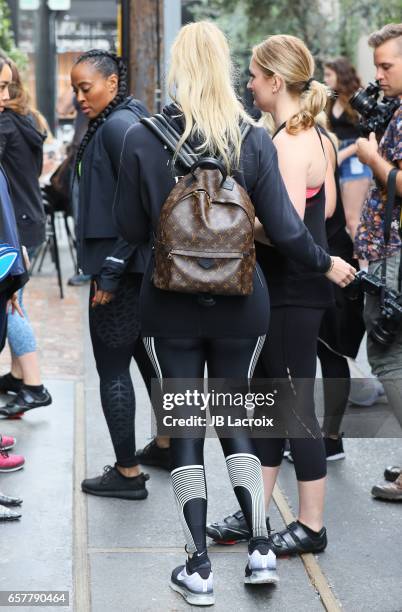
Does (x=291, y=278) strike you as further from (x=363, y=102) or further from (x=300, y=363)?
Answer: (x=363, y=102)

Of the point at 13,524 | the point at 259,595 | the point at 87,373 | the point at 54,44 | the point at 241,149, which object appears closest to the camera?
the point at 241,149

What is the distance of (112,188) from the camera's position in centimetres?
480

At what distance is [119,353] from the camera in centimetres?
489

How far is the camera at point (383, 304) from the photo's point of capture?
461cm

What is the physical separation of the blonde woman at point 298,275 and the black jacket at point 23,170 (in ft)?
8.53

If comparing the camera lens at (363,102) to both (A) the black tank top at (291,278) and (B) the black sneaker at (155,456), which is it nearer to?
(A) the black tank top at (291,278)

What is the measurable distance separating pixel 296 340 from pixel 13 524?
57.2 inches

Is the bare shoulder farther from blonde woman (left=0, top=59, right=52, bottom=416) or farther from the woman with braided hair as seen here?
blonde woman (left=0, top=59, right=52, bottom=416)

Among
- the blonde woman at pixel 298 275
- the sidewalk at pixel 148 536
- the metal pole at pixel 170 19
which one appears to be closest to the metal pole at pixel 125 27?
the metal pole at pixel 170 19

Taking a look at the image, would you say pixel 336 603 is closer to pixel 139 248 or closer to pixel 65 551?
pixel 65 551

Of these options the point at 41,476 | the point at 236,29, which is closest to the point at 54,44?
the point at 236,29

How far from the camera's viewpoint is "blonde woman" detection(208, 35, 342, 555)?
411 cm

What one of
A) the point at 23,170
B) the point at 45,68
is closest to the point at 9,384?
the point at 23,170

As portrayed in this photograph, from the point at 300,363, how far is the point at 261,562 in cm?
78
